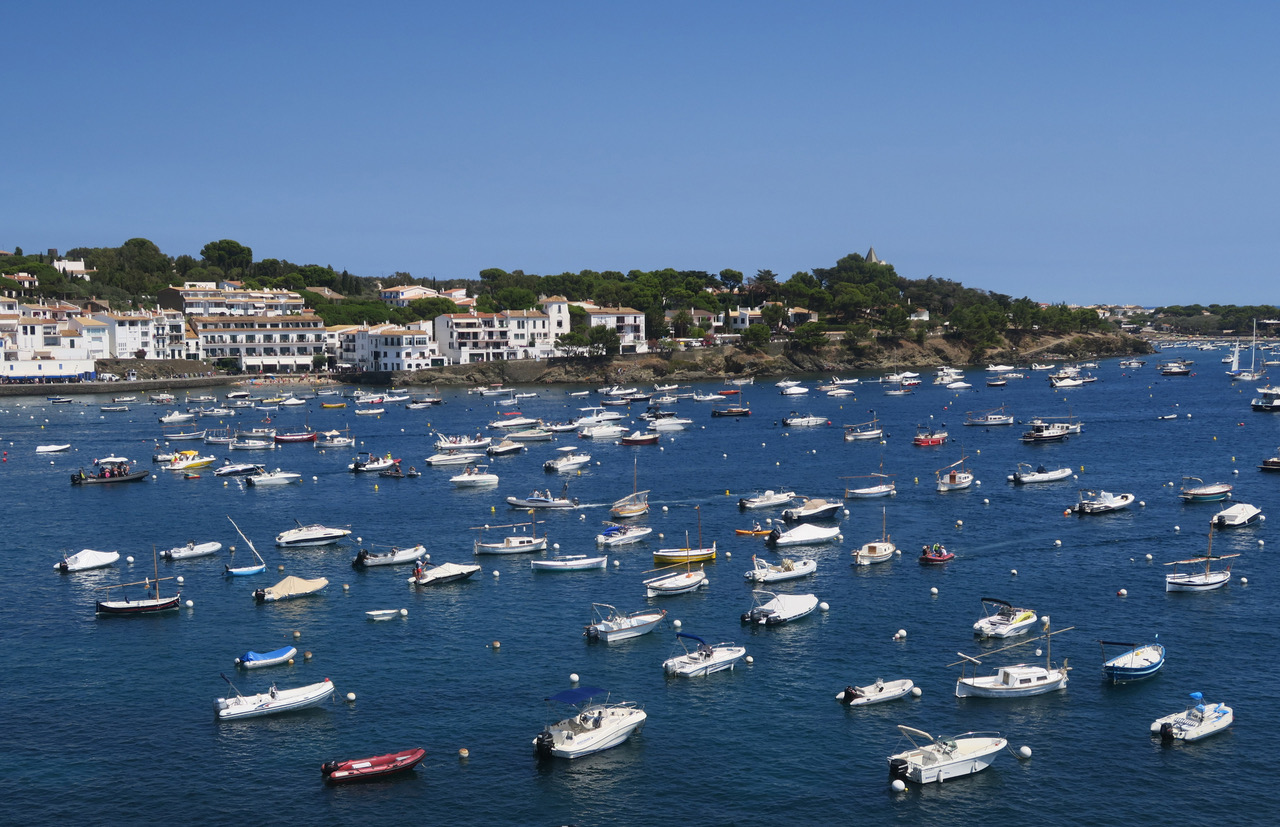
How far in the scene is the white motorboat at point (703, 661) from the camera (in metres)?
42.4

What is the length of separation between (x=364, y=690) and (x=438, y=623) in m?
8.50

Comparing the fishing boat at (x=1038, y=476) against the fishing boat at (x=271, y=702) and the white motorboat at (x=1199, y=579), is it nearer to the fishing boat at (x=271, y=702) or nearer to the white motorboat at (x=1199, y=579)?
the white motorboat at (x=1199, y=579)

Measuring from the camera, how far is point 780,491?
260ft

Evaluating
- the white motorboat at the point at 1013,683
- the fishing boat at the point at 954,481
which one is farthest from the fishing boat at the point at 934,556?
the fishing boat at the point at 954,481

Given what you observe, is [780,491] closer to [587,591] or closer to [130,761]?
[587,591]

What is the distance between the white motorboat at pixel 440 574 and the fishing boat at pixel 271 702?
1562 centimetres

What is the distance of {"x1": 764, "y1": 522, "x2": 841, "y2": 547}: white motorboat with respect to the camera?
63.2 meters

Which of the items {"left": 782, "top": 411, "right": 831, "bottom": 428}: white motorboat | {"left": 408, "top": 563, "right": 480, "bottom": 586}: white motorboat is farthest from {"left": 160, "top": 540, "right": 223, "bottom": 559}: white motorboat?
{"left": 782, "top": 411, "right": 831, "bottom": 428}: white motorboat

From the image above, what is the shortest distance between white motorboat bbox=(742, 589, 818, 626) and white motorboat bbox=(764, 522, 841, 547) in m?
12.2

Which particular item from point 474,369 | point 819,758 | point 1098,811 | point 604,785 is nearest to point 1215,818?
point 1098,811

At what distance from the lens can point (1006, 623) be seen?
4603cm

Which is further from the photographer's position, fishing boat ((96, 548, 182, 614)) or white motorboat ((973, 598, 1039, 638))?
fishing boat ((96, 548, 182, 614))

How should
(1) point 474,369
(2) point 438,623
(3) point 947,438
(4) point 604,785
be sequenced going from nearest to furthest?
(4) point 604,785
(2) point 438,623
(3) point 947,438
(1) point 474,369

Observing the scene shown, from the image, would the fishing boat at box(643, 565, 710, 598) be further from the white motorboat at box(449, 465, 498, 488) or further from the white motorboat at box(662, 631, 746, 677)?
the white motorboat at box(449, 465, 498, 488)
